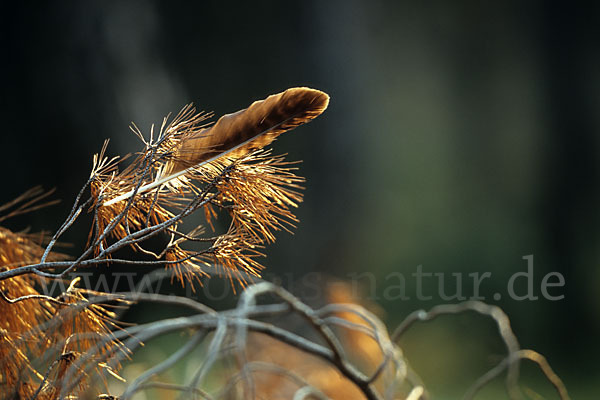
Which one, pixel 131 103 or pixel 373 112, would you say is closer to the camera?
pixel 131 103

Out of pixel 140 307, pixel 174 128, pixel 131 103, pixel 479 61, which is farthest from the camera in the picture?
pixel 479 61

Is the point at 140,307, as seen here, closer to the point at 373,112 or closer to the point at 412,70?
the point at 373,112

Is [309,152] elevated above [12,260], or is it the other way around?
[12,260]

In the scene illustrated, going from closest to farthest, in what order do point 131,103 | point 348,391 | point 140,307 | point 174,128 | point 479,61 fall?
point 174,128 < point 348,391 < point 131,103 < point 140,307 < point 479,61

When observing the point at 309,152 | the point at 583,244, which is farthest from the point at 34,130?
the point at 583,244

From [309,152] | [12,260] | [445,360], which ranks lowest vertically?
[445,360]
